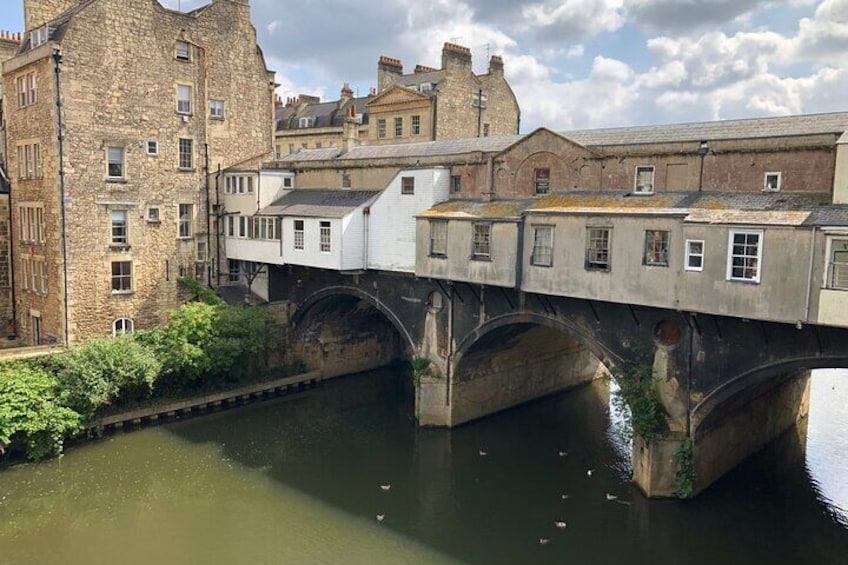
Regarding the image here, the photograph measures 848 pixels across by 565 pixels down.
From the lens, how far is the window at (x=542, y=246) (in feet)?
71.6

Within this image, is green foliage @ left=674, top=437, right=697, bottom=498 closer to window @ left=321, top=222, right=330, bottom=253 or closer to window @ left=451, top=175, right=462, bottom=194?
window @ left=451, top=175, right=462, bottom=194

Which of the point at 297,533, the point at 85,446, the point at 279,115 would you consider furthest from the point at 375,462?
the point at 279,115

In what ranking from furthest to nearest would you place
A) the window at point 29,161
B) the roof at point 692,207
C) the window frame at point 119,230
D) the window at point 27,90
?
the window frame at point 119,230, the window at point 29,161, the window at point 27,90, the roof at point 692,207

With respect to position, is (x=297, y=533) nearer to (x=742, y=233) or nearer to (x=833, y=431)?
(x=742, y=233)

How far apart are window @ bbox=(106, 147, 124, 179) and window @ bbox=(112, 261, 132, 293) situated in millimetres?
3877

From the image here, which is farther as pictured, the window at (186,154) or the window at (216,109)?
the window at (216,109)

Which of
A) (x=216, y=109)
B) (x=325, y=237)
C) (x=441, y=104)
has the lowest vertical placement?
(x=325, y=237)

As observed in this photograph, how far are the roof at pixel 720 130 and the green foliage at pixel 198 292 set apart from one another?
59.1 feet

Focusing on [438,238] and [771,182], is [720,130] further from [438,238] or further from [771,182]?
[438,238]

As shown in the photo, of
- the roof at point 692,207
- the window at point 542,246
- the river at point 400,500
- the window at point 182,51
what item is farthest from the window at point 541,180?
the window at point 182,51

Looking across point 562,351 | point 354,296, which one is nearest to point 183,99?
point 354,296

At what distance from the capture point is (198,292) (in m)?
33.1

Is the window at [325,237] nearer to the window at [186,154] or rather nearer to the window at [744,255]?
the window at [186,154]

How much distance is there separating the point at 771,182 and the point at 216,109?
2549 cm
